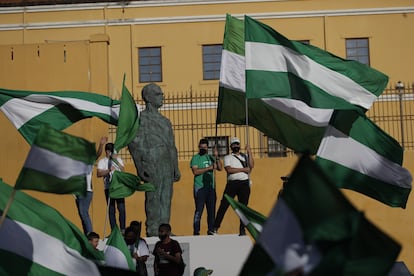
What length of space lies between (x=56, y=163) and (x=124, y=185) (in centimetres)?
615

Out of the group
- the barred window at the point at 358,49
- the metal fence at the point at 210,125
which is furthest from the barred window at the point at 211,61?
the metal fence at the point at 210,125

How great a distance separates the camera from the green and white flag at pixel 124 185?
54.7ft

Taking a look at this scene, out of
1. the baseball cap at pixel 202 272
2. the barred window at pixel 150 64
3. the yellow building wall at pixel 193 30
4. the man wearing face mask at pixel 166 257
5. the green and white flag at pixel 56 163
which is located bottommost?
the baseball cap at pixel 202 272

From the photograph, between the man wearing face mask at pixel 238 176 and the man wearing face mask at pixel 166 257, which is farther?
the man wearing face mask at pixel 238 176

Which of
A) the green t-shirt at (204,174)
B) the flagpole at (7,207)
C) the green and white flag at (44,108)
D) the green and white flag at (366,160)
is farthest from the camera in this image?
the green t-shirt at (204,174)

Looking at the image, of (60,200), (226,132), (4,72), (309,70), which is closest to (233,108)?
(309,70)

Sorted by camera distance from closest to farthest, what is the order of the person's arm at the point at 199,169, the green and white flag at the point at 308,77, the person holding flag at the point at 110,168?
1. the green and white flag at the point at 308,77
2. the person holding flag at the point at 110,168
3. the person's arm at the point at 199,169

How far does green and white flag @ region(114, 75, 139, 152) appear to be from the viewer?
52.9 ft

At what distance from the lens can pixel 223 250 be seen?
660 inches

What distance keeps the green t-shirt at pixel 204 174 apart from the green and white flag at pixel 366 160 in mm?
4610

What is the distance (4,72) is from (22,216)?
14466 millimetres

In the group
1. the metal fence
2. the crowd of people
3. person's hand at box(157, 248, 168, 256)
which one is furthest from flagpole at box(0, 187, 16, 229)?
the metal fence

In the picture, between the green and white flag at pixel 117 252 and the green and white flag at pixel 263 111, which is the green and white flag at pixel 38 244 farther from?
the green and white flag at pixel 263 111

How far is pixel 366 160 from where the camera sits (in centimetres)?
1387
